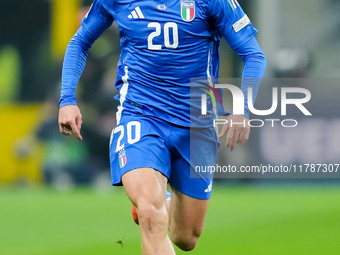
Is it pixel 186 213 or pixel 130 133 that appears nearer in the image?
pixel 130 133

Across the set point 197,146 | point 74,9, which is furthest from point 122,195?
point 197,146

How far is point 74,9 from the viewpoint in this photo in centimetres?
1292

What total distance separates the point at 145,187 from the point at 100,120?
25.4ft

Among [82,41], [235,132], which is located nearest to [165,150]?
[235,132]

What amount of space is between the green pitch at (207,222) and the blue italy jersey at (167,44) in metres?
2.01

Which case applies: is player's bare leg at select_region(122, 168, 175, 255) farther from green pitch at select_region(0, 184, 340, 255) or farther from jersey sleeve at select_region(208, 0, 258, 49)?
green pitch at select_region(0, 184, 340, 255)

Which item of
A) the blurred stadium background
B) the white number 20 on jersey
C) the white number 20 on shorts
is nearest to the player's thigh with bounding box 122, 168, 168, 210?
the white number 20 on shorts

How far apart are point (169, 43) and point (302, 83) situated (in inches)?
281

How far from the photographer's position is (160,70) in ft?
18.1

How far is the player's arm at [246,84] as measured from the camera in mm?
5004

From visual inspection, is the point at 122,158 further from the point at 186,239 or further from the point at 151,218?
the point at 186,239

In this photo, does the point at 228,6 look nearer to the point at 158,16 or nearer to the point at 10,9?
the point at 158,16

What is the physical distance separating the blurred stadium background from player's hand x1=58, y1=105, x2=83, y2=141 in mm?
5118

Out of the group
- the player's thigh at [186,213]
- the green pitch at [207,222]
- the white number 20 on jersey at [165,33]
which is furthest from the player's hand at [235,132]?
the green pitch at [207,222]
